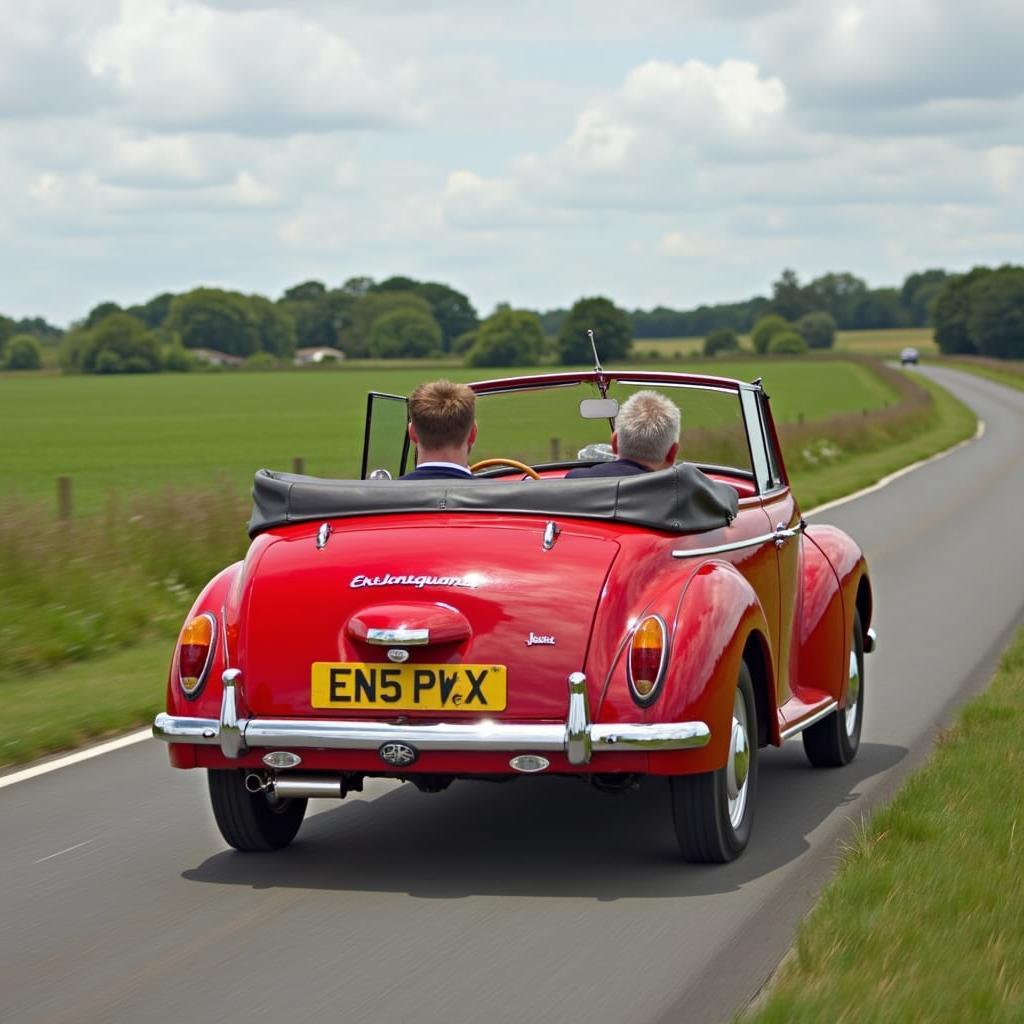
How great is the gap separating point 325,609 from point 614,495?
3.34 ft

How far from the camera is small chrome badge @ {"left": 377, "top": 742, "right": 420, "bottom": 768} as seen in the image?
567 centimetres

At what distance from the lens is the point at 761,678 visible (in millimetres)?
6672

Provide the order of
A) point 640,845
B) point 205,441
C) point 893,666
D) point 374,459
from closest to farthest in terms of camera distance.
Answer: point 640,845, point 374,459, point 893,666, point 205,441

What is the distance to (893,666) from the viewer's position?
11.0 meters

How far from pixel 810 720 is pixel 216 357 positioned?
580 feet

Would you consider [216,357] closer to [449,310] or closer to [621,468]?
[449,310]

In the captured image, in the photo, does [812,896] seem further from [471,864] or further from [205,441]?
→ [205,441]

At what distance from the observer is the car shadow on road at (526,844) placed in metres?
5.96

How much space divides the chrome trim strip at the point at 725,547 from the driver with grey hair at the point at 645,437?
1.37ft

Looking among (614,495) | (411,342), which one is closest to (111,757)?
(614,495)

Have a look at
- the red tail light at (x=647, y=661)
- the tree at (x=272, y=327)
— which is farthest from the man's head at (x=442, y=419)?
the tree at (x=272, y=327)

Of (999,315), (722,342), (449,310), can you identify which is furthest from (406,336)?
(999,315)

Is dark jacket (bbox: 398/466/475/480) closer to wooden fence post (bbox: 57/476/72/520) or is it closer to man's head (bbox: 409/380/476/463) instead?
man's head (bbox: 409/380/476/463)

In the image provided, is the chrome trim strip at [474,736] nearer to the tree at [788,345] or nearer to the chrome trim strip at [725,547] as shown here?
the chrome trim strip at [725,547]
